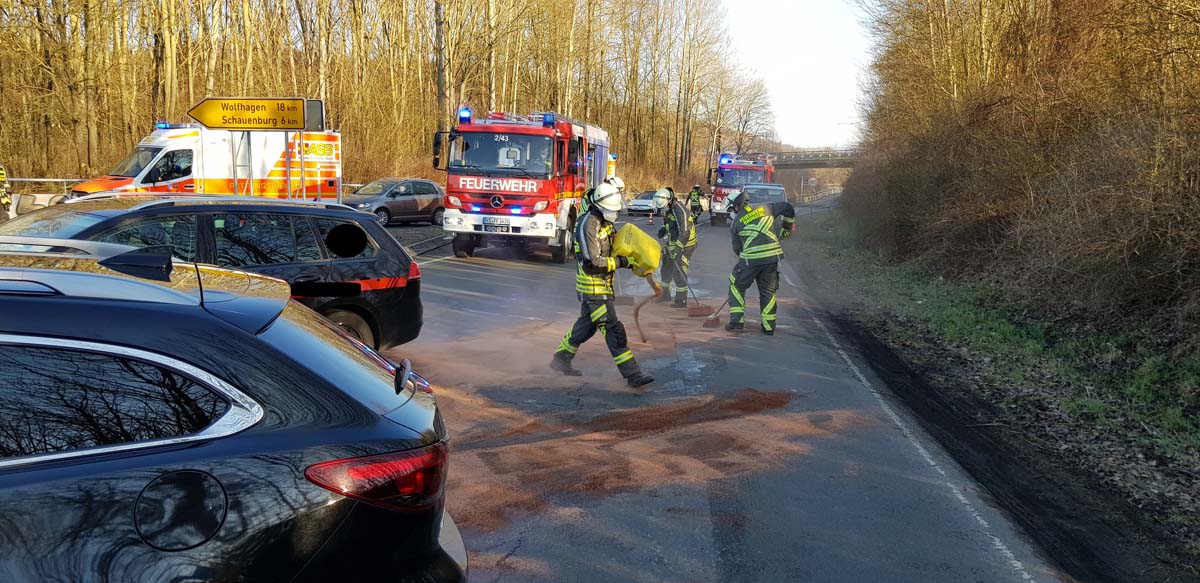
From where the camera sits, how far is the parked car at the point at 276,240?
6609mm

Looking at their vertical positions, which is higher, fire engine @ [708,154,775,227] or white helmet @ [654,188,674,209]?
fire engine @ [708,154,775,227]

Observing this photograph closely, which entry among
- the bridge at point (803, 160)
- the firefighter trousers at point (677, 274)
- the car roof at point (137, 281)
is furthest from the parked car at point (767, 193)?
the bridge at point (803, 160)

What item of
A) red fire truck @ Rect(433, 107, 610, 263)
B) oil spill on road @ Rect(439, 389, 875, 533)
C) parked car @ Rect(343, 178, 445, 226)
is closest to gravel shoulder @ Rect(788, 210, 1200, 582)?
oil spill on road @ Rect(439, 389, 875, 533)

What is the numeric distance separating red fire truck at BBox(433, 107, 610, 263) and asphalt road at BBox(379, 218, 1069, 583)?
8.74 metres

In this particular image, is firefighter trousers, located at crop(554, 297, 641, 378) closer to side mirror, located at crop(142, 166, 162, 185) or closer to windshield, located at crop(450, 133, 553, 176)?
windshield, located at crop(450, 133, 553, 176)

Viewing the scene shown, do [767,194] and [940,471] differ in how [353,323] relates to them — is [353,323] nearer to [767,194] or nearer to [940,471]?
[940,471]

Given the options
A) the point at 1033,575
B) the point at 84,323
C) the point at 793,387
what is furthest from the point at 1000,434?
the point at 84,323

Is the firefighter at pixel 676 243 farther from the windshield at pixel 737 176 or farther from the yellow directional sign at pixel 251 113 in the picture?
the windshield at pixel 737 176

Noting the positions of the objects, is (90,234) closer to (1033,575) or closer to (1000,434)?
(1033,575)

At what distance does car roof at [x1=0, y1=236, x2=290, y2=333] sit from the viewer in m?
2.43

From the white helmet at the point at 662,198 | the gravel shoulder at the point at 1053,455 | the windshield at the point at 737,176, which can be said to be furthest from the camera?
the windshield at the point at 737,176

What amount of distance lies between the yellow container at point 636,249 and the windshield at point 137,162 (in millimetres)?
15226

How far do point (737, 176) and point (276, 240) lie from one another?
3141 centimetres

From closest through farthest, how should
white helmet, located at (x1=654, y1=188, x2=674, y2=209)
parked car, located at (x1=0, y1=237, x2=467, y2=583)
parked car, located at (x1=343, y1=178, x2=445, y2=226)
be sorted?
parked car, located at (x1=0, y1=237, x2=467, y2=583), white helmet, located at (x1=654, y1=188, x2=674, y2=209), parked car, located at (x1=343, y1=178, x2=445, y2=226)
